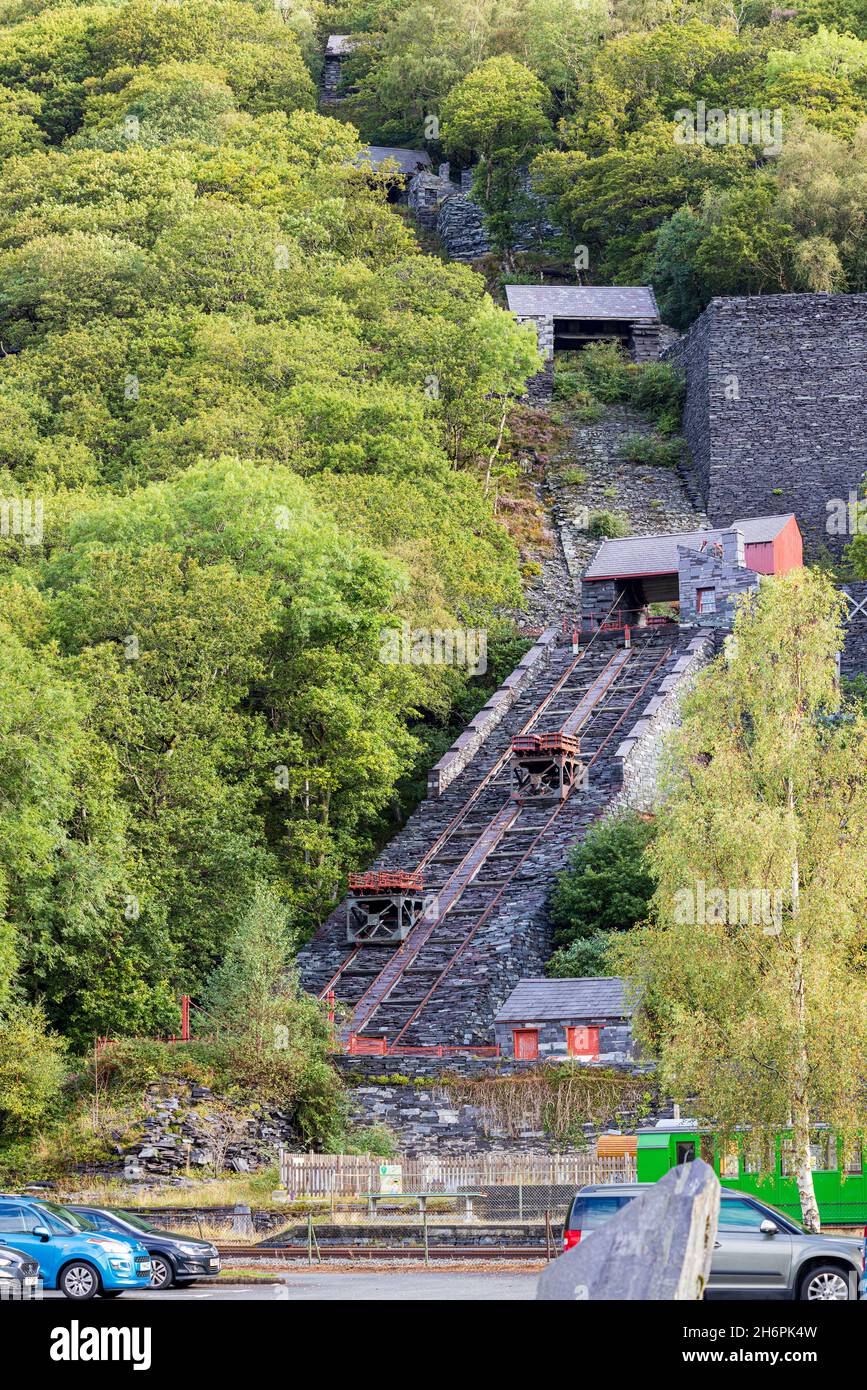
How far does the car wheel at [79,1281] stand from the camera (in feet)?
75.5

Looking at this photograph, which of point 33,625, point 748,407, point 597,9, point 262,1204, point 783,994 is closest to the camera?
point 783,994

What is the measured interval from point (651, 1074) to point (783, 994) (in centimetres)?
1228

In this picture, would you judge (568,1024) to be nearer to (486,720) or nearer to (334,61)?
(486,720)

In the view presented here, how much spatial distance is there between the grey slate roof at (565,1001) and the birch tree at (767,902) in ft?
31.0

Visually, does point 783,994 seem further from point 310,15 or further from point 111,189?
point 310,15

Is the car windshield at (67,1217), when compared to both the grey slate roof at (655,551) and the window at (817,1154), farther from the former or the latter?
the grey slate roof at (655,551)

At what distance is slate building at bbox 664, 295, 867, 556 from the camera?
8006cm

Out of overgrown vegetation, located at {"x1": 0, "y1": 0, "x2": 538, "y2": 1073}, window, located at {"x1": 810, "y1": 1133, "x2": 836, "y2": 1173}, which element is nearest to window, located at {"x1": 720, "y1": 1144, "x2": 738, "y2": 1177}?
window, located at {"x1": 810, "y1": 1133, "x2": 836, "y2": 1173}

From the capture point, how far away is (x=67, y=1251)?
Result: 909 inches

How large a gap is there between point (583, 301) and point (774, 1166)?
6729cm

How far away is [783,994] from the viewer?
1159 inches
